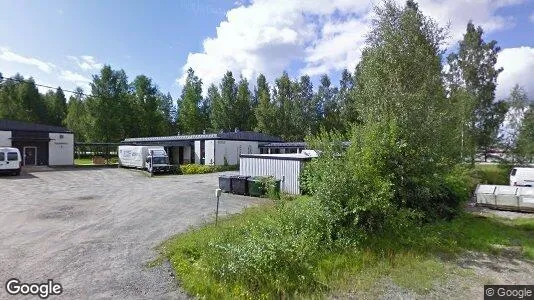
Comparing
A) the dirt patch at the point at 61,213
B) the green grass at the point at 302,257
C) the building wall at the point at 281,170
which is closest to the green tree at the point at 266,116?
the building wall at the point at 281,170

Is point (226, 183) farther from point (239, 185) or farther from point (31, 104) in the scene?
point (31, 104)

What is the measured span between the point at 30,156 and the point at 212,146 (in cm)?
1990

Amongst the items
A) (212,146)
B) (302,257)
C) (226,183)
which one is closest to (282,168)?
(226,183)

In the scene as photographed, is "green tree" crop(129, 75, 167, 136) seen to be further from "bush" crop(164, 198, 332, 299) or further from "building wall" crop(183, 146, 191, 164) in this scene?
"bush" crop(164, 198, 332, 299)

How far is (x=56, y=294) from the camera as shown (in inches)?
239

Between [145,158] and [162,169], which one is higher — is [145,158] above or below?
above

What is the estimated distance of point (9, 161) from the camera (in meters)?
25.5

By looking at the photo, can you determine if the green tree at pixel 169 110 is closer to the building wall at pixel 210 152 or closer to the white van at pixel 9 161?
the building wall at pixel 210 152

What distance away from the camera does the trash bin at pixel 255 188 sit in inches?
663

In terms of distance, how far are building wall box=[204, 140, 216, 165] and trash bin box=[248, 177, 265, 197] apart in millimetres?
16263

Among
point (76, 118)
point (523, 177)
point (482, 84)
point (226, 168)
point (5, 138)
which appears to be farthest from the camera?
point (76, 118)

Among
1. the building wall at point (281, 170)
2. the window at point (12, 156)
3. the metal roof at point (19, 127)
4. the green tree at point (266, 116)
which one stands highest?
the green tree at point (266, 116)

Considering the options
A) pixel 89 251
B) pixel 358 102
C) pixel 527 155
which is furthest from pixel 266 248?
pixel 527 155

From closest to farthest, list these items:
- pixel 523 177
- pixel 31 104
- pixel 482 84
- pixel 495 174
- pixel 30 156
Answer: pixel 523 177
pixel 495 174
pixel 482 84
pixel 30 156
pixel 31 104
